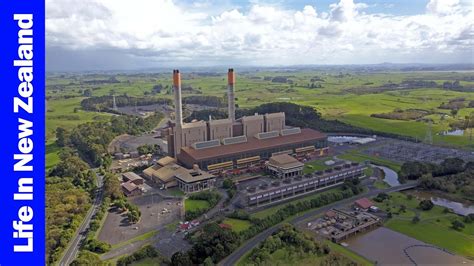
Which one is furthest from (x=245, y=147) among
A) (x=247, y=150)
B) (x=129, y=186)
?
(x=129, y=186)

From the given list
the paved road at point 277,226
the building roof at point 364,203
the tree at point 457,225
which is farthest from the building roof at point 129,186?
the tree at point 457,225

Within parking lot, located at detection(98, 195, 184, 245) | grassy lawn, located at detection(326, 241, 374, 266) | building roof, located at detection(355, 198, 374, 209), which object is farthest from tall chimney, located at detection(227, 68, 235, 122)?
grassy lawn, located at detection(326, 241, 374, 266)

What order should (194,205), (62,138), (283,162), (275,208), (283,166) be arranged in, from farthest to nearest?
(62,138) < (283,162) < (283,166) < (194,205) < (275,208)

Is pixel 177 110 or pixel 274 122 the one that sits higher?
pixel 177 110

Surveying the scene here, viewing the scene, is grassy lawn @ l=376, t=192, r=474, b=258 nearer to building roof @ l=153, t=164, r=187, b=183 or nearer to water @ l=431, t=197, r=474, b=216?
water @ l=431, t=197, r=474, b=216

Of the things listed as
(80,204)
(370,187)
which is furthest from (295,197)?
(80,204)

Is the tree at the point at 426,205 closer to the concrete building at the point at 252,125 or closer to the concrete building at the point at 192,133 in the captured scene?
the concrete building at the point at 252,125

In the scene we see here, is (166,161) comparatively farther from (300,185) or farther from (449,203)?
(449,203)
